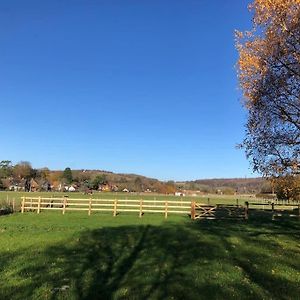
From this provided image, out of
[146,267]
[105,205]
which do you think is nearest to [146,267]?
[146,267]

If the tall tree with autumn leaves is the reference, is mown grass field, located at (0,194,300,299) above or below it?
below

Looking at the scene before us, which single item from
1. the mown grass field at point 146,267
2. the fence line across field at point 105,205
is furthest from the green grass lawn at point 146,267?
the fence line across field at point 105,205

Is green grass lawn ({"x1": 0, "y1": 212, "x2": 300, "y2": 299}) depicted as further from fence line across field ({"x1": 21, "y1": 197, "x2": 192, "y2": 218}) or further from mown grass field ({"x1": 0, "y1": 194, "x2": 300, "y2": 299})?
fence line across field ({"x1": 21, "y1": 197, "x2": 192, "y2": 218})

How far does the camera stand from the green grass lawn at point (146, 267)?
1045 cm

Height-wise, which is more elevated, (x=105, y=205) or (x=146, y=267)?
(x=105, y=205)

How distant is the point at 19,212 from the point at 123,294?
3377 centimetres

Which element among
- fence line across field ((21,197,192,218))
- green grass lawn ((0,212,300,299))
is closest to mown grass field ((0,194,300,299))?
green grass lawn ((0,212,300,299))

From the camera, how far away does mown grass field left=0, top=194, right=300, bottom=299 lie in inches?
411

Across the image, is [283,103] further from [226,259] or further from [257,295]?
[257,295]

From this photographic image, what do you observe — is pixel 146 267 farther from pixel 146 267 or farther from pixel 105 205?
pixel 105 205

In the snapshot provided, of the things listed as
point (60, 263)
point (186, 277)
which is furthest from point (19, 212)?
point (186, 277)

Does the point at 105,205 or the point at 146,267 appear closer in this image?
the point at 146,267

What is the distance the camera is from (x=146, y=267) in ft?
43.5

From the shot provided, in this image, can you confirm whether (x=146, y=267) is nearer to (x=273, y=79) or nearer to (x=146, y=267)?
(x=146, y=267)
